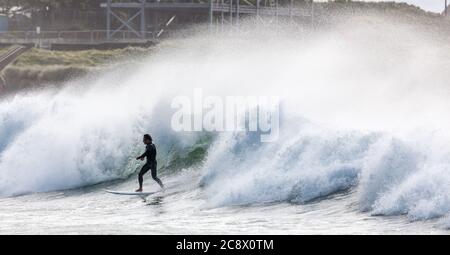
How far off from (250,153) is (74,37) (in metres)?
42.0

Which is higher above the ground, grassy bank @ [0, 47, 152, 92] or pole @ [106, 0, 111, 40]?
pole @ [106, 0, 111, 40]

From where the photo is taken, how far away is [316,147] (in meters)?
21.1

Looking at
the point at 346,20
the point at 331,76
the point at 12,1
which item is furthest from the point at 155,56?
the point at 12,1

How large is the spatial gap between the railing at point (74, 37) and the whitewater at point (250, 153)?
20686mm

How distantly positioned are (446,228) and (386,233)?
2.80ft

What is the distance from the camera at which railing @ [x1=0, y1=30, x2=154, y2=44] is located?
61.0 meters

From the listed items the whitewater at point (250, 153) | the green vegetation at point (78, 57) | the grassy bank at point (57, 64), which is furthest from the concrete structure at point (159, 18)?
the whitewater at point (250, 153)

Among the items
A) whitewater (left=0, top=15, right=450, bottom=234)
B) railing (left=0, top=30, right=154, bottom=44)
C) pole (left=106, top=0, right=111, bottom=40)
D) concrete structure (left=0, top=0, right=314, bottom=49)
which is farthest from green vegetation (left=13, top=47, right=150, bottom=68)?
whitewater (left=0, top=15, right=450, bottom=234)

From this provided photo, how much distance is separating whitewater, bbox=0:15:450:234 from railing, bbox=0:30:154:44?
20.7 m

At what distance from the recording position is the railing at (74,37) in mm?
60969

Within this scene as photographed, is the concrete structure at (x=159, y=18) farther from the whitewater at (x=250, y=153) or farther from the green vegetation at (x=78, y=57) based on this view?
the whitewater at (x=250, y=153)

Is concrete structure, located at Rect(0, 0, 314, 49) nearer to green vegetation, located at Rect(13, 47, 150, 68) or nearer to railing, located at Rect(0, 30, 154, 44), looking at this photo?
railing, located at Rect(0, 30, 154, 44)

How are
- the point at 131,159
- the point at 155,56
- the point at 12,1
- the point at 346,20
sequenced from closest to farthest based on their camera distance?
the point at 131,159 → the point at 155,56 → the point at 346,20 → the point at 12,1
